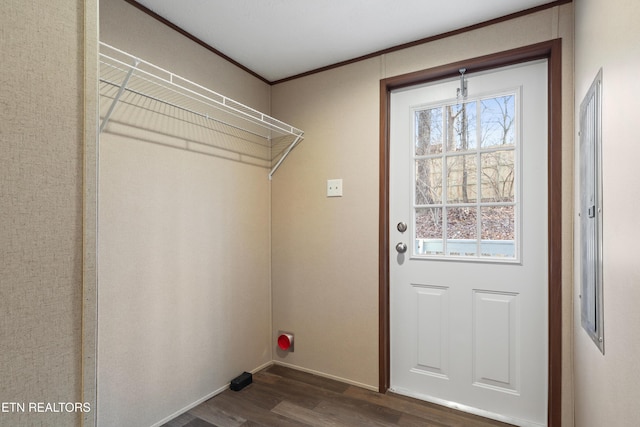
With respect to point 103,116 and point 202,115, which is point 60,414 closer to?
point 103,116

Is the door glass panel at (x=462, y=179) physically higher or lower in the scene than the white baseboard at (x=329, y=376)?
higher

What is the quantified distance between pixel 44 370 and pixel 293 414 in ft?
4.92

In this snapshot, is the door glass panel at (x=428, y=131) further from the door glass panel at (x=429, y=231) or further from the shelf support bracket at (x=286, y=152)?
the shelf support bracket at (x=286, y=152)

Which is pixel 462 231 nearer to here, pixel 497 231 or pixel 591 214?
pixel 497 231

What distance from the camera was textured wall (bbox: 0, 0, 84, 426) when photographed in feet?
1.96

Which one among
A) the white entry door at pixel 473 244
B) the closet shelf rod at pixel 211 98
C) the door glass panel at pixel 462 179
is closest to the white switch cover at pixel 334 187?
the white entry door at pixel 473 244

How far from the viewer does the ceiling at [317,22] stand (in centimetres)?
166

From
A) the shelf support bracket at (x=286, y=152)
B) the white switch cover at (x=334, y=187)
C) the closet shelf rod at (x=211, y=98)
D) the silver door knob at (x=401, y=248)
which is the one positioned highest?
the closet shelf rod at (x=211, y=98)

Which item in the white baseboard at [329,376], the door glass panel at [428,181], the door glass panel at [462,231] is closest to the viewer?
the door glass panel at [462,231]

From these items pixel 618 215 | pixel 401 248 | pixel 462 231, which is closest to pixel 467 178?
pixel 462 231

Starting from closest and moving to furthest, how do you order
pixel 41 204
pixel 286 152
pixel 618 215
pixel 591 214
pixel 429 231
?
pixel 41 204 → pixel 618 215 → pixel 591 214 → pixel 429 231 → pixel 286 152

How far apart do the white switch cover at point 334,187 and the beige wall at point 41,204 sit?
1674mm

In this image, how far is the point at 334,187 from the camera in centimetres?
227

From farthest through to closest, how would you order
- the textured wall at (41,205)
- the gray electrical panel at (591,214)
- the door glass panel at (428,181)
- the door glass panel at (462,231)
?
the door glass panel at (428,181) → the door glass panel at (462,231) → the gray electrical panel at (591,214) → the textured wall at (41,205)
